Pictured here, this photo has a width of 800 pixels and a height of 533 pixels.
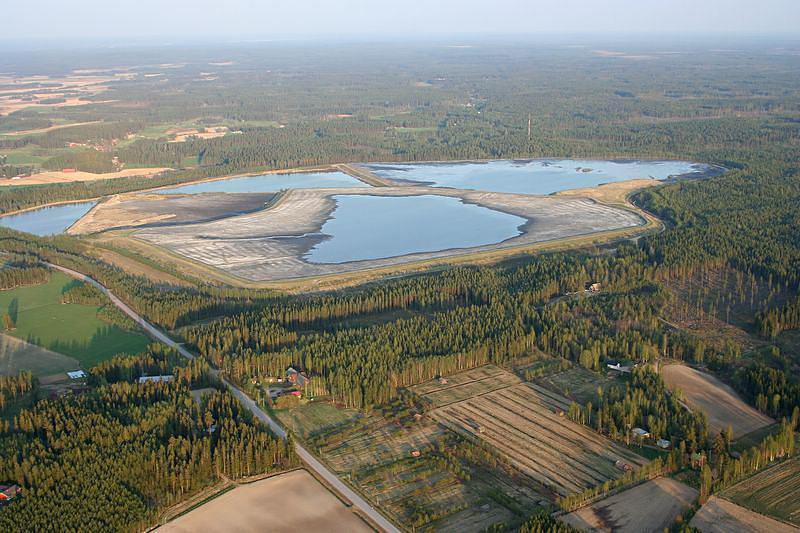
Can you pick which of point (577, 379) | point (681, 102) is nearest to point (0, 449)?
point (577, 379)

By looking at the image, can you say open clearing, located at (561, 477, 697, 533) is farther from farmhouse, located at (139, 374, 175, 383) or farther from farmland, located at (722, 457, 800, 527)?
farmhouse, located at (139, 374, 175, 383)

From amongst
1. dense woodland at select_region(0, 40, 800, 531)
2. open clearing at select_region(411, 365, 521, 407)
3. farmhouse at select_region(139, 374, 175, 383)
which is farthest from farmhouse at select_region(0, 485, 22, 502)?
open clearing at select_region(411, 365, 521, 407)

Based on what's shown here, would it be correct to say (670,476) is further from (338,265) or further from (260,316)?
(338,265)

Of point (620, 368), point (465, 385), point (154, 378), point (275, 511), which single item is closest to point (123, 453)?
point (275, 511)

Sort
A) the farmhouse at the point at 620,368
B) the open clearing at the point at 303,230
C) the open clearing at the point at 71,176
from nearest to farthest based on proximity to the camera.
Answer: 1. the farmhouse at the point at 620,368
2. the open clearing at the point at 303,230
3. the open clearing at the point at 71,176

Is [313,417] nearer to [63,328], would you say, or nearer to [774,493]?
[774,493]

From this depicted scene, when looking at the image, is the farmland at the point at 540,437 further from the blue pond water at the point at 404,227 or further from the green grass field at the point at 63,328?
the blue pond water at the point at 404,227

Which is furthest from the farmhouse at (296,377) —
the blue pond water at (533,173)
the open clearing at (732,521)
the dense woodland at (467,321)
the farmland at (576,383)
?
the blue pond water at (533,173)
